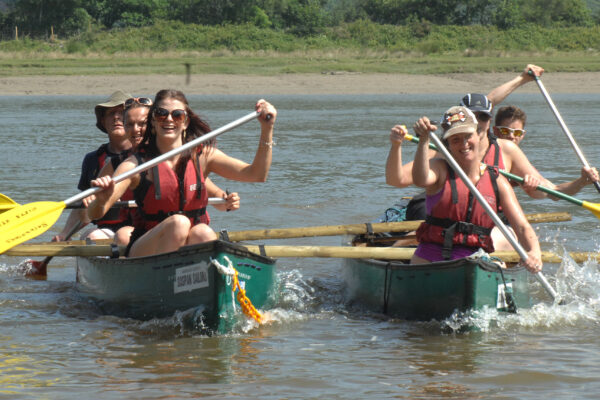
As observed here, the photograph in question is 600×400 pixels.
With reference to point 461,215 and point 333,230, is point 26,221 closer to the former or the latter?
point 333,230

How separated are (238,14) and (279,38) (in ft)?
18.0

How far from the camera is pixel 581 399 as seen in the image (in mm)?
4848

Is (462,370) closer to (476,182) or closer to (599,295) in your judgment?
(476,182)

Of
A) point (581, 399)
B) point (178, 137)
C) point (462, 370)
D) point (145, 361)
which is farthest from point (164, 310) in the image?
point (581, 399)

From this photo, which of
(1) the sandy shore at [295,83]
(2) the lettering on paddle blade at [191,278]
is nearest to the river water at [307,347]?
(2) the lettering on paddle blade at [191,278]

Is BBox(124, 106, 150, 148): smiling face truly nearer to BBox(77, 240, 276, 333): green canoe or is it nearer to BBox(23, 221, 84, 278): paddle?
BBox(77, 240, 276, 333): green canoe

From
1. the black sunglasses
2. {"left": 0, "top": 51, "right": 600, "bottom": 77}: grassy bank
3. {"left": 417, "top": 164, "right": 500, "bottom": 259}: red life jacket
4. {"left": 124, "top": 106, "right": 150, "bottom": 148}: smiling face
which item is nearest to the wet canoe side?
{"left": 417, "top": 164, "right": 500, "bottom": 259}: red life jacket

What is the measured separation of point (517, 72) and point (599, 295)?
81.6 feet

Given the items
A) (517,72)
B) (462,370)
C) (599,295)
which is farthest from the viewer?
(517,72)

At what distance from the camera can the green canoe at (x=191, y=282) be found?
550cm

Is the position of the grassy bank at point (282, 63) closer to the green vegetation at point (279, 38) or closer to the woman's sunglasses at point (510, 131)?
the green vegetation at point (279, 38)

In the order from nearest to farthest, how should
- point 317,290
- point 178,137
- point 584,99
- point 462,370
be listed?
point 462,370 → point 178,137 → point 317,290 → point 584,99

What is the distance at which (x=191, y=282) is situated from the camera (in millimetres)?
5617

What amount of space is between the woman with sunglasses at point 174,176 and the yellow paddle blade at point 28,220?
64 cm
